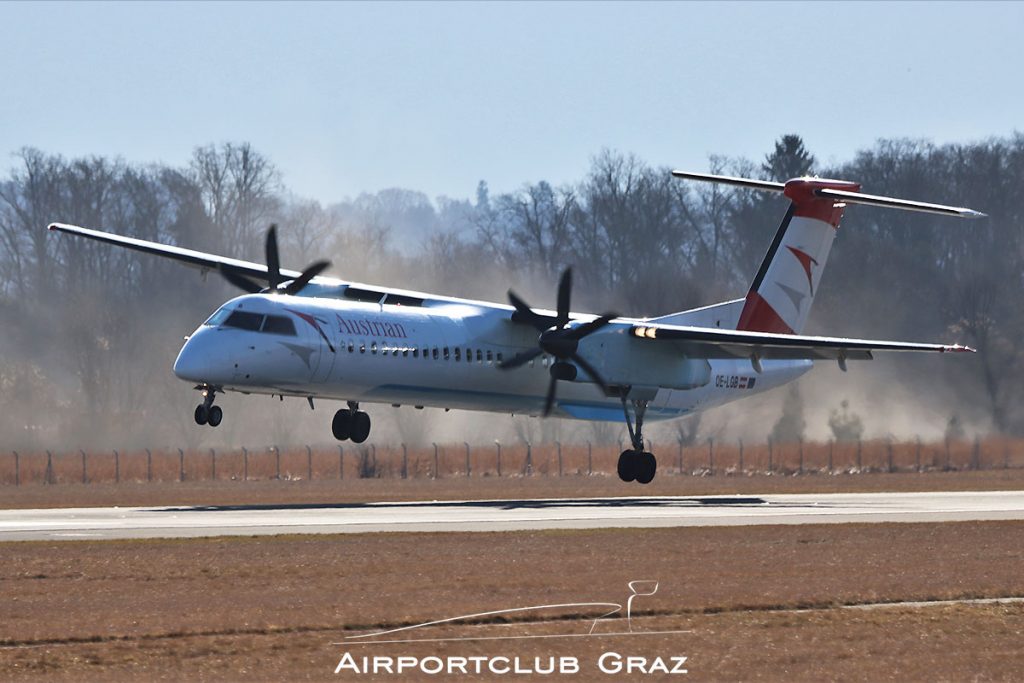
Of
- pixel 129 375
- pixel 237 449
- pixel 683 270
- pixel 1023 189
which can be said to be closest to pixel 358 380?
pixel 237 449

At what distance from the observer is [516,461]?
66.0 metres

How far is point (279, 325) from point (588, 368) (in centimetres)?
991

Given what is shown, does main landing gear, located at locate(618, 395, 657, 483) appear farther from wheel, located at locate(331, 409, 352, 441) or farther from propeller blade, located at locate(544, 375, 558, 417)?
wheel, located at locate(331, 409, 352, 441)

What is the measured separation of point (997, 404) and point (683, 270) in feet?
69.4

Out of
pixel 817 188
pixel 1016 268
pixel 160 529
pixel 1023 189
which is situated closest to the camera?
pixel 160 529

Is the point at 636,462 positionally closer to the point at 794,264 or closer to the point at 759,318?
the point at 759,318

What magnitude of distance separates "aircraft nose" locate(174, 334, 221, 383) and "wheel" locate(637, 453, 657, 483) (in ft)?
51.4

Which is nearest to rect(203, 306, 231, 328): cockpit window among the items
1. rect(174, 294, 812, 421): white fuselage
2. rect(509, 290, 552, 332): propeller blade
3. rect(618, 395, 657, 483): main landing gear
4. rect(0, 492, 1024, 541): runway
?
rect(174, 294, 812, 421): white fuselage

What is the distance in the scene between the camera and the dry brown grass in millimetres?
22141

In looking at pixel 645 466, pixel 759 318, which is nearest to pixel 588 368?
pixel 645 466

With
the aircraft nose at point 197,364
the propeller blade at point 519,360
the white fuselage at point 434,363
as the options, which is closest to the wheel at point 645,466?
the white fuselage at point 434,363

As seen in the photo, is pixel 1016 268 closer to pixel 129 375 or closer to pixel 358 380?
pixel 129 375

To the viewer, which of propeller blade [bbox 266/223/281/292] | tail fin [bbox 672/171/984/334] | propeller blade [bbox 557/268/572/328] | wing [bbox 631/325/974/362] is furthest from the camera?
tail fin [bbox 672/171/984/334]

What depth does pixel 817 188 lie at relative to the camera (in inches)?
2192
